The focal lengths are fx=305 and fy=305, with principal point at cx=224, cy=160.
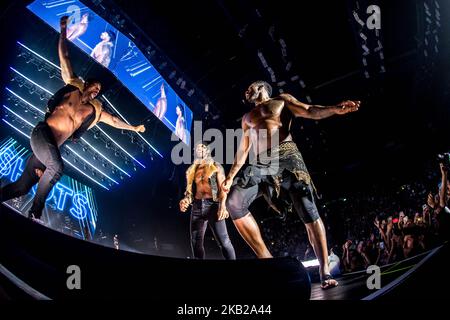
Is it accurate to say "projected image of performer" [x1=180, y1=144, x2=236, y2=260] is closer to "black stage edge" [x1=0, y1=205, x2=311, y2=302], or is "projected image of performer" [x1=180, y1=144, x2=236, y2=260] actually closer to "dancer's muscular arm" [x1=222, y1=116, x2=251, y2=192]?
"dancer's muscular arm" [x1=222, y1=116, x2=251, y2=192]

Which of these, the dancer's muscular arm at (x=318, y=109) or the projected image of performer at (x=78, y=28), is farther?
the projected image of performer at (x=78, y=28)

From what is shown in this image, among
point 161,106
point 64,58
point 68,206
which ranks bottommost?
point 68,206

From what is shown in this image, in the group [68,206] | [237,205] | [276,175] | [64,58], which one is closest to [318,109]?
[276,175]

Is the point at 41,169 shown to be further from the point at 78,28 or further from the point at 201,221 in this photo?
the point at 78,28

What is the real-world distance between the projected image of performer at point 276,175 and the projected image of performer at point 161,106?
2.66 metres

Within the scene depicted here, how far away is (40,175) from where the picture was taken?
3.21 meters

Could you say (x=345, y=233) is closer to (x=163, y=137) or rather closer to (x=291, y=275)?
(x=163, y=137)

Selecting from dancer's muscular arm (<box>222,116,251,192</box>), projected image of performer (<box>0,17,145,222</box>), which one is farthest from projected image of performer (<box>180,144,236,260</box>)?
projected image of performer (<box>0,17,145,222</box>)

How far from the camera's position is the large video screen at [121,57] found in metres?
4.29

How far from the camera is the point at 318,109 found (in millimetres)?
3145

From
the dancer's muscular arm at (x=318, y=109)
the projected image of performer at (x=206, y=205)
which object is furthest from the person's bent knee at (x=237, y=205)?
the dancer's muscular arm at (x=318, y=109)

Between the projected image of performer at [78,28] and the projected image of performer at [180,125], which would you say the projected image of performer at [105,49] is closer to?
the projected image of performer at [78,28]

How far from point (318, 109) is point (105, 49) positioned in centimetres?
349
